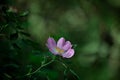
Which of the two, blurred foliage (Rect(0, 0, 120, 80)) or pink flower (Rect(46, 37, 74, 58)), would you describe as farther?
blurred foliage (Rect(0, 0, 120, 80))

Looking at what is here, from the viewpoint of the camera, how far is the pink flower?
122cm

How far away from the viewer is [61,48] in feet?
4.09

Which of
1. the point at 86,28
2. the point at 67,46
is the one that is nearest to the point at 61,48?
the point at 67,46

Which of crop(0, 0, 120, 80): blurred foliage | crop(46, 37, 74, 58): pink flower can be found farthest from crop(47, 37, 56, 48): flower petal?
crop(0, 0, 120, 80): blurred foliage

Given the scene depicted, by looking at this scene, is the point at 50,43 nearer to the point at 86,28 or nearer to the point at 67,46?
the point at 67,46

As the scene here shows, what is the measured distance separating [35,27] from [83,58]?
48 cm

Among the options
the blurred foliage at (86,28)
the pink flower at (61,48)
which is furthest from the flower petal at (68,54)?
the blurred foliage at (86,28)

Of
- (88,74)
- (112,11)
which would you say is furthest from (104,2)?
(88,74)

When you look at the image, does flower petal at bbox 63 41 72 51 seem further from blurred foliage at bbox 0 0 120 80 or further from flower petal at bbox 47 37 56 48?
blurred foliage at bbox 0 0 120 80

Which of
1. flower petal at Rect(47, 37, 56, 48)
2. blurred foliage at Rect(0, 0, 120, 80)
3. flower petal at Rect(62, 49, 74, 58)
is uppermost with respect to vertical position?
flower petal at Rect(47, 37, 56, 48)

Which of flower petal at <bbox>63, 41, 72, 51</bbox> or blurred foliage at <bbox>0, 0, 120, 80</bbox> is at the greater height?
flower petal at <bbox>63, 41, 72, 51</bbox>

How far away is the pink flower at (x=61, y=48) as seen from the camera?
1.22 meters

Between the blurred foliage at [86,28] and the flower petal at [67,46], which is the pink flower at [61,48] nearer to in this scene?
the flower petal at [67,46]

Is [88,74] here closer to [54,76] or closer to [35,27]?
[35,27]
